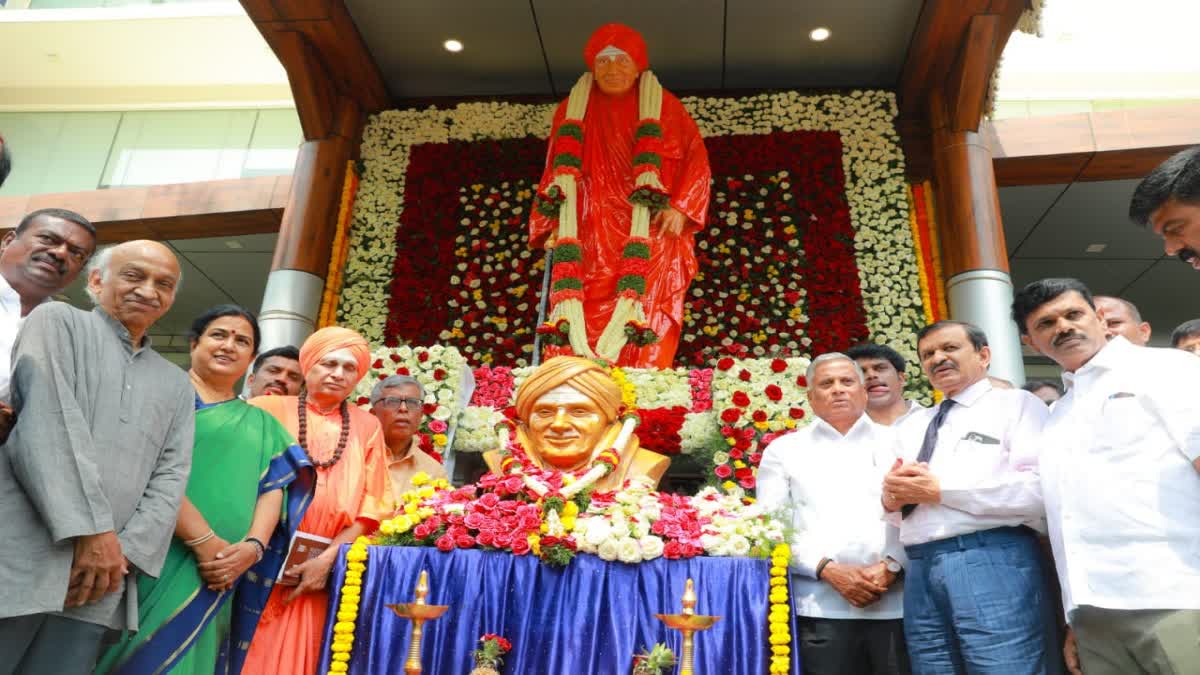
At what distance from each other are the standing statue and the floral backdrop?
5.72 feet

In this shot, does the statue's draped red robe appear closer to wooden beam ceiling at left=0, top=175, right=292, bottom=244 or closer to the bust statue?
the bust statue

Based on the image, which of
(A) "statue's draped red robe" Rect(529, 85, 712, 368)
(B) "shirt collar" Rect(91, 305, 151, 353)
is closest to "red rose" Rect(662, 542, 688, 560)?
(B) "shirt collar" Rect(91, 305, 151, 353)

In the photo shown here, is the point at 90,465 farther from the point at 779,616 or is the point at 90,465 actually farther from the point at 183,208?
the point at 183,208

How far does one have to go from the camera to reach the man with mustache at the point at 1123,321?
3801 mm

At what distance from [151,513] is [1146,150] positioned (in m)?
8.76

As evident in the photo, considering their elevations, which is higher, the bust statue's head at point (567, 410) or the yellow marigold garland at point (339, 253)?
the yellow marigold garland at point (339, 253)

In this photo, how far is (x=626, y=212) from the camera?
22.1ft

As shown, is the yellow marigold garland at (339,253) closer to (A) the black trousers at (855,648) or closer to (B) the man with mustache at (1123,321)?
(A) the black trousers at (855,648)

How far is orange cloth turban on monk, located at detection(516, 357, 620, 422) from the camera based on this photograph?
4.16 meters

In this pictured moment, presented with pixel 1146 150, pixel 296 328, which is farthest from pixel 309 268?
pixel 1146 150

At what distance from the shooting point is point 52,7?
1127 cm

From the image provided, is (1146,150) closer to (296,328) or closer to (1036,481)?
(1036,481)

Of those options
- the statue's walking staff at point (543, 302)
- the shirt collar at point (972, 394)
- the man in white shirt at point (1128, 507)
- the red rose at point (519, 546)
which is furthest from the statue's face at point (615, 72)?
the man in white shirt at point (1128, 507)

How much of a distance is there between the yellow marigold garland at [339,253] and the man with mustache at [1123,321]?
21.9 feet
